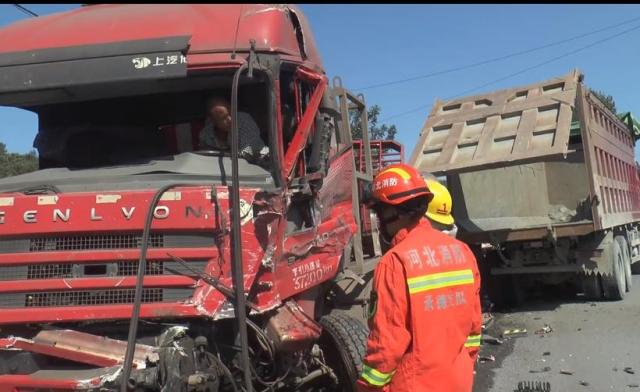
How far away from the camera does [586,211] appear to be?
973 centimetres

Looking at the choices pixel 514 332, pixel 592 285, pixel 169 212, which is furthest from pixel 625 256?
pixel 169 212

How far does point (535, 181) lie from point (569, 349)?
389cm

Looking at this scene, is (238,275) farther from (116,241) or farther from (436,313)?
(436,313)

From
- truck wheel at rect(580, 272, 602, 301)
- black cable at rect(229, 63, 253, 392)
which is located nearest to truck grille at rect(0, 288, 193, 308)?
black cable at rect(229, 63, 253, 392)

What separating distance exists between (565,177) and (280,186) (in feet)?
25.5

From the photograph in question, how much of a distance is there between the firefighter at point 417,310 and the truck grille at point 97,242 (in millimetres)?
1584

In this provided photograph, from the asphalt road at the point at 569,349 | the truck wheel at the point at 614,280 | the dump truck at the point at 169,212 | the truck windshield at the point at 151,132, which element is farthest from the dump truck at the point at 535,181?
the truck windshield at the point at 151,132

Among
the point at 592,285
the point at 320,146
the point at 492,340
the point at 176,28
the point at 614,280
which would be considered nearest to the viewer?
the point at 176,28

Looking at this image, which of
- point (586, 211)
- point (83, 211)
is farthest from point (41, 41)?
point (586, 211)

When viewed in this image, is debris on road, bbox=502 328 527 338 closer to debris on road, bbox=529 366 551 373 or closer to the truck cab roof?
debris on road, bbox=529 366 551 373

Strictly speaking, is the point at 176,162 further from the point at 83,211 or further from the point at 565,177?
the point at 565,177

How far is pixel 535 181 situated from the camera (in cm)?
1041

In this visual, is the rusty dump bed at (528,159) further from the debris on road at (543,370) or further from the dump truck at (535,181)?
the debris on road at (543,370)

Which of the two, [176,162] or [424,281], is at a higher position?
[176,162]
